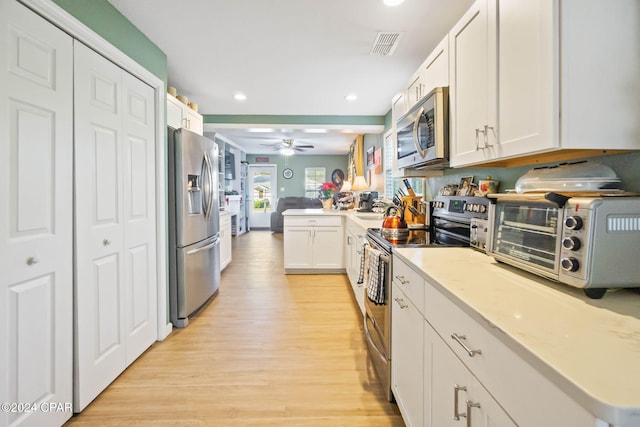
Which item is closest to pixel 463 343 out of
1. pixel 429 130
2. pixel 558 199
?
pixel 558 199

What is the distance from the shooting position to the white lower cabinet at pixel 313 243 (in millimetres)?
4398

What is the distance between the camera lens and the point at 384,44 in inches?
96.3

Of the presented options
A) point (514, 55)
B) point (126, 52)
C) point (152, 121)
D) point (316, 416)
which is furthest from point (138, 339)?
point (514, 55)

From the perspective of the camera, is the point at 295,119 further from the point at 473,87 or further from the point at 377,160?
the point at 473,87

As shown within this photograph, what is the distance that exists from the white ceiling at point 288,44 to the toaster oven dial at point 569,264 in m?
1.73

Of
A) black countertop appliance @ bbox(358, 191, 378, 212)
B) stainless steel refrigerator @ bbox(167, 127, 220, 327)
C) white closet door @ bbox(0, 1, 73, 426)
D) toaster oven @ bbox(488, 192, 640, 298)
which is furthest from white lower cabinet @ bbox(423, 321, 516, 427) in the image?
black countertop appliance @ bbox(358, 191, 378, 212)

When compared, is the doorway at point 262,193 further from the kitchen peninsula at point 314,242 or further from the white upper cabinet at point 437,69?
the white upper cabinet at point 437,69

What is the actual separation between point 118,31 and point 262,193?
320 inches

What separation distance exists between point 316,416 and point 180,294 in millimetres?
1650

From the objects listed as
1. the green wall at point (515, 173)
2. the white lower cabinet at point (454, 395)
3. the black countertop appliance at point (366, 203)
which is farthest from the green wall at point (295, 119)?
the white lower cabinet at point (454, 395)

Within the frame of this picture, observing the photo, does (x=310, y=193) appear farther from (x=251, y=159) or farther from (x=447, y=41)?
(x=447, y=41)

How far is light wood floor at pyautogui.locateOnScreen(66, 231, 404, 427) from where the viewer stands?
1656mm

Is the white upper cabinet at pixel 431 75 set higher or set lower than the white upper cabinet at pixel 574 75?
higher

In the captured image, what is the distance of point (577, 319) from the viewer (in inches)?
30.3
